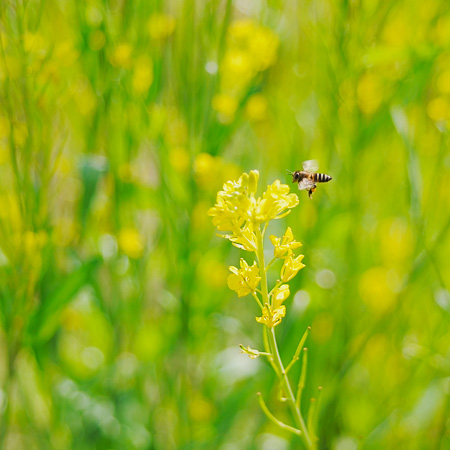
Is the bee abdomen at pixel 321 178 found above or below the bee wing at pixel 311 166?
below

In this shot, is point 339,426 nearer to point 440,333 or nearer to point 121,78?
point 440,333

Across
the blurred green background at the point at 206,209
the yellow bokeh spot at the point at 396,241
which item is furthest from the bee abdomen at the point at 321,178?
the yellow bokeh spot at the point at 396,241

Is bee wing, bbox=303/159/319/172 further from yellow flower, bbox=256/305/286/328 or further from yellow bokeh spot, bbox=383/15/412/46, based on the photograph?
yellow bokeh spot, bbox=383/15/412/46

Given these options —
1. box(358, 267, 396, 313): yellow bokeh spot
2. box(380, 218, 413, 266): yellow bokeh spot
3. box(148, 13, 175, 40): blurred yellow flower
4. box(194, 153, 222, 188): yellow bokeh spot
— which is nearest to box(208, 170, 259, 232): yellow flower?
box(194, 153, 222, 188): yellow bokeh spot

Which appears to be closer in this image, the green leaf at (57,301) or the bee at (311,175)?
the bee at (311,175)

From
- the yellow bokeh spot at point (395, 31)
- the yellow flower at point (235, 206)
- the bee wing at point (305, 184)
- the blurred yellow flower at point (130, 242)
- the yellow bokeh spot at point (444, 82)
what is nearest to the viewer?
the yellow flower at point (235, 206)

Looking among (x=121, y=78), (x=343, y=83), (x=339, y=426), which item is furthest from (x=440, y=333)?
(x=121, y=78)

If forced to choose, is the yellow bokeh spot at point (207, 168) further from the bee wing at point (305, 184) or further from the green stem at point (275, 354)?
the green stem at point (275, 354)
